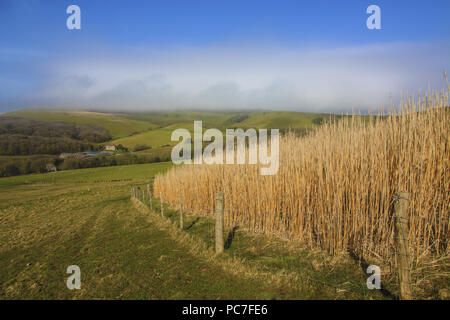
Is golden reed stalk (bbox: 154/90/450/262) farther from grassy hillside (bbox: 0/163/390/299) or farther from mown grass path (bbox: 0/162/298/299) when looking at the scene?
mown grass path (bbox: 0/162/298/299)

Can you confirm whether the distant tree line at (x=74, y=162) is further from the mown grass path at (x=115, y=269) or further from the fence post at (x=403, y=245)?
the fence post at (x=403, y=245)

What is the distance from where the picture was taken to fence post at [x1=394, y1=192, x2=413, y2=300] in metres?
3.02

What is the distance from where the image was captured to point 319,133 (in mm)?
6012

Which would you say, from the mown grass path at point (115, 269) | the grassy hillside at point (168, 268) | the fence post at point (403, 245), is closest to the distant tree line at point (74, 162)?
the mown grass path at point (115, 269)

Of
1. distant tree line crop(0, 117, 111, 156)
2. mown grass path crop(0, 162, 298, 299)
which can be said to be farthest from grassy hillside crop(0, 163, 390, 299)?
distant tree line crop(0, 117, 111, 156)

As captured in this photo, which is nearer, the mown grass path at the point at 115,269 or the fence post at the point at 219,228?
the mown grass path at the point at 115,269

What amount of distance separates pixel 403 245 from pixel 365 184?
1.60 m

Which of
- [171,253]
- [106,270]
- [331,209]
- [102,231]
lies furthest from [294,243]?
[102,231]

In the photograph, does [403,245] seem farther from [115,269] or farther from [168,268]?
[115,269]

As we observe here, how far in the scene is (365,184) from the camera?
4469 mm

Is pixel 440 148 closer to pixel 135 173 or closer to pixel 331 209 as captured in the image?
pixel 331 209

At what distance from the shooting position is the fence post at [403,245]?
302cm

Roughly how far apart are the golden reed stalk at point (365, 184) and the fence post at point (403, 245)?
106 centimetres

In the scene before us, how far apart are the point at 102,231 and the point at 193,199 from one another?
3734 millimetres
